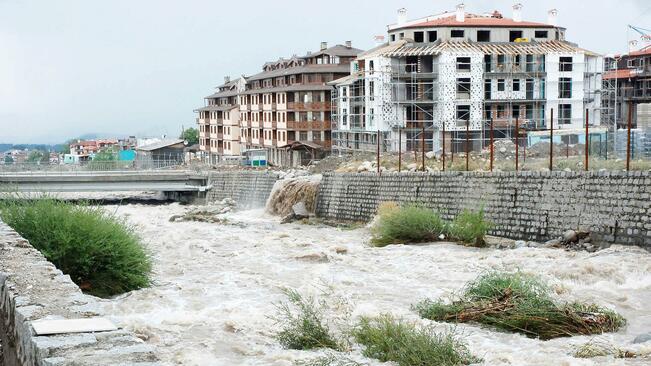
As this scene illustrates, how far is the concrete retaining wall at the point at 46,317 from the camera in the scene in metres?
6.02

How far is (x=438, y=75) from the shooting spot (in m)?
53.7

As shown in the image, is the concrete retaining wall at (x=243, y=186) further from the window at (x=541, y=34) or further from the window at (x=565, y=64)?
the window at (x=541, y=34)

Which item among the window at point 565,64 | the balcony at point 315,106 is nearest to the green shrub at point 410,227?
the window at point 565,64

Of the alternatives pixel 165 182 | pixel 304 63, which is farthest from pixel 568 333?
pixel 304 63

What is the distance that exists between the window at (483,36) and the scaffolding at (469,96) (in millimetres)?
2599

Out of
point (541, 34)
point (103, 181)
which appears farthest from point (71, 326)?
point (541, 34)

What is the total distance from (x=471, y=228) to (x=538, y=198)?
79.5 inches

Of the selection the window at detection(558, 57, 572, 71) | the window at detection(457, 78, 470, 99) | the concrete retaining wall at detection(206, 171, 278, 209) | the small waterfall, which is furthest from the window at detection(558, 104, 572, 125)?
the small waterfall

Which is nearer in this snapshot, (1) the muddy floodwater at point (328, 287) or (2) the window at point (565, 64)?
(1) the muddy floodwater at point (328, 287)

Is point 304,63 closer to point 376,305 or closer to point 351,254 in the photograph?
point 351,254

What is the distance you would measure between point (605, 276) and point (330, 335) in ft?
23.6

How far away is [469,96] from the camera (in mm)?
54219

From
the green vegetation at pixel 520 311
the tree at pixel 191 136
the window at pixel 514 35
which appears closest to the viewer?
the green vegetation at pixel 520 311

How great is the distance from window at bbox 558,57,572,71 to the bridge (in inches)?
986
